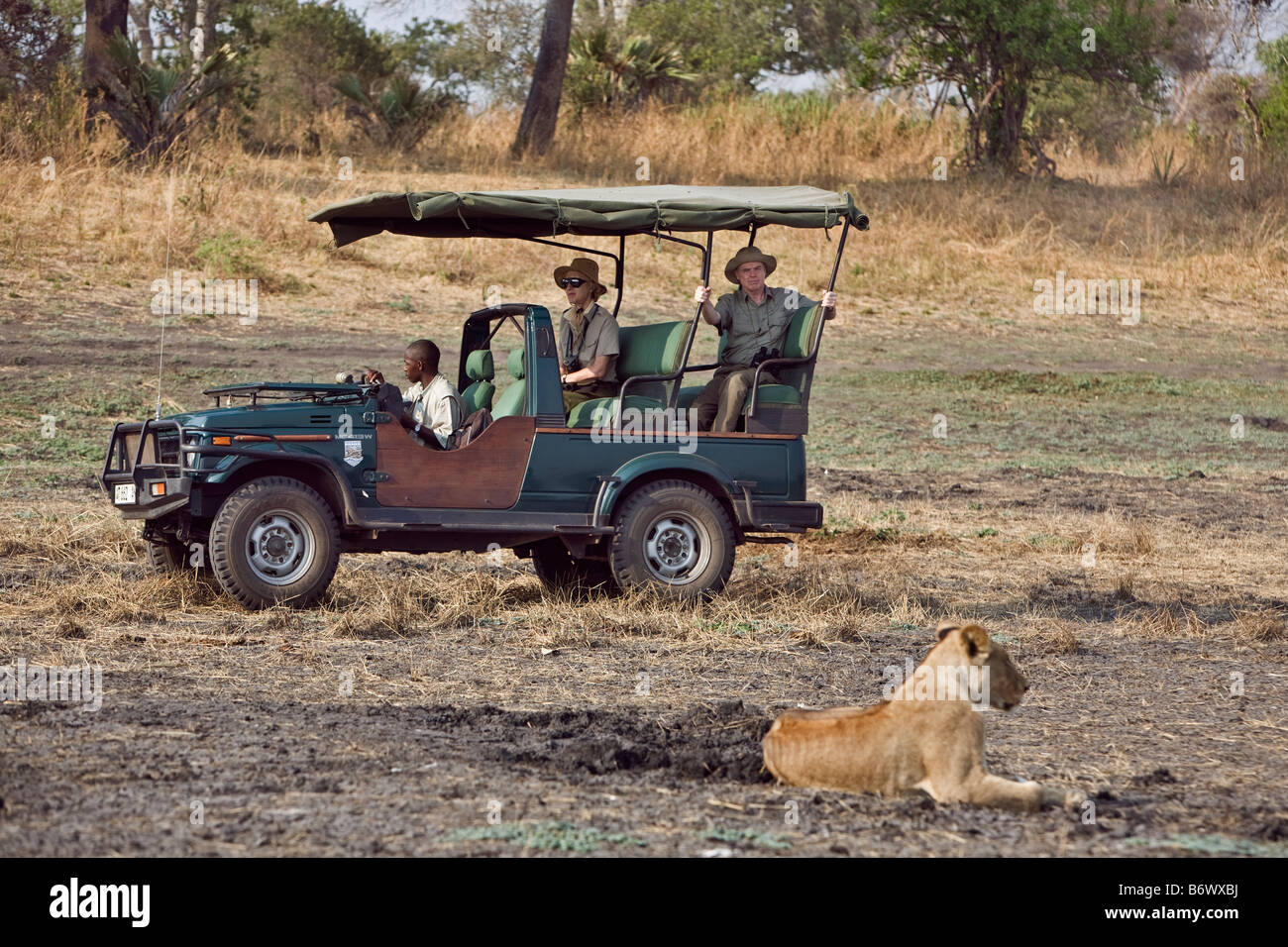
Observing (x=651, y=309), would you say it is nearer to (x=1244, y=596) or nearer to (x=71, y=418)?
(x=71, y=418)

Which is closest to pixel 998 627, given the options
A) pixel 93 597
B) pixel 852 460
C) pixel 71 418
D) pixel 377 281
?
pixel 93 597

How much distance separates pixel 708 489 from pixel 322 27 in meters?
29.0

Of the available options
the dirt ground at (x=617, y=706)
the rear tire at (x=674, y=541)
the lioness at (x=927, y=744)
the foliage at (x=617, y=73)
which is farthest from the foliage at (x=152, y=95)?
the lioness at (x=927, y=744)

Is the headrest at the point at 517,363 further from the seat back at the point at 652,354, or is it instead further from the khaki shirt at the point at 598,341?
the seat back at the point at 652,354

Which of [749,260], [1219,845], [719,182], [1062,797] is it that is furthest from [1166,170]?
[1219,845]

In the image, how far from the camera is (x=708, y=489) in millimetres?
9438

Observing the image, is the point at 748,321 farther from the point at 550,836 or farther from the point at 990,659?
the point at 550,836

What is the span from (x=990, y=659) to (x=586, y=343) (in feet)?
16.0

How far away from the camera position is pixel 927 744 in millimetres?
5141

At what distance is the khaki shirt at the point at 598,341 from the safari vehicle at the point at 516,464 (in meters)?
0.16

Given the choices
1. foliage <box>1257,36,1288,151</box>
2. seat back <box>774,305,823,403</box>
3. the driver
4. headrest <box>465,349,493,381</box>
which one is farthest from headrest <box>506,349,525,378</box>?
foliage <box>1257,36,1288,151</box>

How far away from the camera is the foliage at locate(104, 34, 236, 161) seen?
21641mm

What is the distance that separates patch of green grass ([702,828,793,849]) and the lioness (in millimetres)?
548

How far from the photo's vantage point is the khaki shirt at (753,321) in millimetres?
9820
